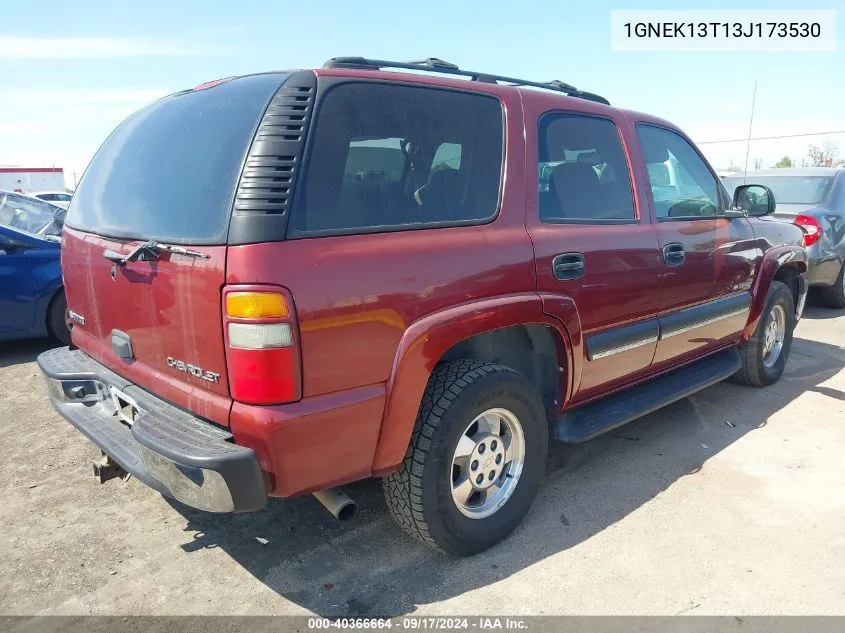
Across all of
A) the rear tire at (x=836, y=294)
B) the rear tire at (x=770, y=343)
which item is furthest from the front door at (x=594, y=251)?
the rear tire at (x=836, y=294)

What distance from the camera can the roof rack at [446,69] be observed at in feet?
7.79

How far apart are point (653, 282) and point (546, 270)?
906 millimetres

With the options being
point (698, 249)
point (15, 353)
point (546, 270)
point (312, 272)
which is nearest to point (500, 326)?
point (546, 270)

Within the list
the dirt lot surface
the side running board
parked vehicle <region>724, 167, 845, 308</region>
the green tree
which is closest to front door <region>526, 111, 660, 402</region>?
the side running board

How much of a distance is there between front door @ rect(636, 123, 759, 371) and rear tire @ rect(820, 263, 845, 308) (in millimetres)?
4020

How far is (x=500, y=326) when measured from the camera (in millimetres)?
2520

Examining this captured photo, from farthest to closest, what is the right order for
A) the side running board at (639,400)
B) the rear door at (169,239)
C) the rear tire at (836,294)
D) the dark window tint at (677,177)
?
the rear tire at (836,294) → the dark window tint at (677,177) → the side running board at (639,400) → the rear door at (169,239)

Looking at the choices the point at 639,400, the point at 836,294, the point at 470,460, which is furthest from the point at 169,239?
the point at 836,294

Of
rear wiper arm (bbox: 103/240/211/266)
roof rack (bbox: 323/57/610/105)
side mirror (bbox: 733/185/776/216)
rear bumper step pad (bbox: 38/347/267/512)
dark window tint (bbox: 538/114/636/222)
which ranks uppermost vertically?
roof rack (bbox: 323/57/610/105)

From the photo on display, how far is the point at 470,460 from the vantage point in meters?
2.60

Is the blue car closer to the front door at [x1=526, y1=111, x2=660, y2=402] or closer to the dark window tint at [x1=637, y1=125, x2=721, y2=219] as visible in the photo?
the front door at [x1=526, y1=111, x2=660, y2=402]

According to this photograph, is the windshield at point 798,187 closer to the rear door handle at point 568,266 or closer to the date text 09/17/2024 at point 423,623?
the rear door handle at point 568,266

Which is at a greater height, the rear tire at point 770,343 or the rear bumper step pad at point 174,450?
the rear bumper step pad at point 174,450

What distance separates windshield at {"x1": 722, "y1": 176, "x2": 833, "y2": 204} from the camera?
7.12 metres
